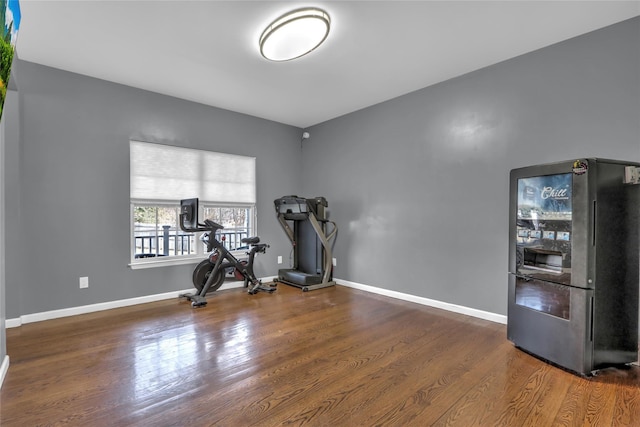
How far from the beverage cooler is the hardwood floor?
6.6 inches

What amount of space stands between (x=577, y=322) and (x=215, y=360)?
8.79ft

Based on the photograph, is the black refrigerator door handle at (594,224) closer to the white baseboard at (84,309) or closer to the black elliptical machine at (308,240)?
the black elliptical machine at (308,240)

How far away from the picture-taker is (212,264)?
415 cm

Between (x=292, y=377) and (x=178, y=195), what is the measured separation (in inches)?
120

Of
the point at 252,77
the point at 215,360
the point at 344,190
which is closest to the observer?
the point at 215,360

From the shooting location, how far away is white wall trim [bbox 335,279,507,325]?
3.21m

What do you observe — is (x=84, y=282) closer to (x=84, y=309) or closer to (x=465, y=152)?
(x=84, y=309)

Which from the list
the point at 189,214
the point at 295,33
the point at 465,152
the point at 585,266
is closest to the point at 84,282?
the point at 189,214

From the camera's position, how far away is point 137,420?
1657 millimetres

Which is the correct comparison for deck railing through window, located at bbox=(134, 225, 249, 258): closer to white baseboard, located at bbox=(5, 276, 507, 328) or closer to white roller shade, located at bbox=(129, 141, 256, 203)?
white roller shade, located at bbox=(129, 141, 256, 203)

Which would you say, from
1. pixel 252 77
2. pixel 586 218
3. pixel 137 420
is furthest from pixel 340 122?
pixel 137 420

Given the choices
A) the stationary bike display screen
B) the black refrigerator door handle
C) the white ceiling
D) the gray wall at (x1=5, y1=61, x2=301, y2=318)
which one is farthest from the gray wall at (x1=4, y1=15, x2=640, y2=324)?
the black refrigerator door handle

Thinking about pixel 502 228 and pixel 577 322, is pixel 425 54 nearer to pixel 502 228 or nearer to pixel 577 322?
pixel 502 228

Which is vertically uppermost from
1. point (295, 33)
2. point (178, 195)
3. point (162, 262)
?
point (295, 33)
